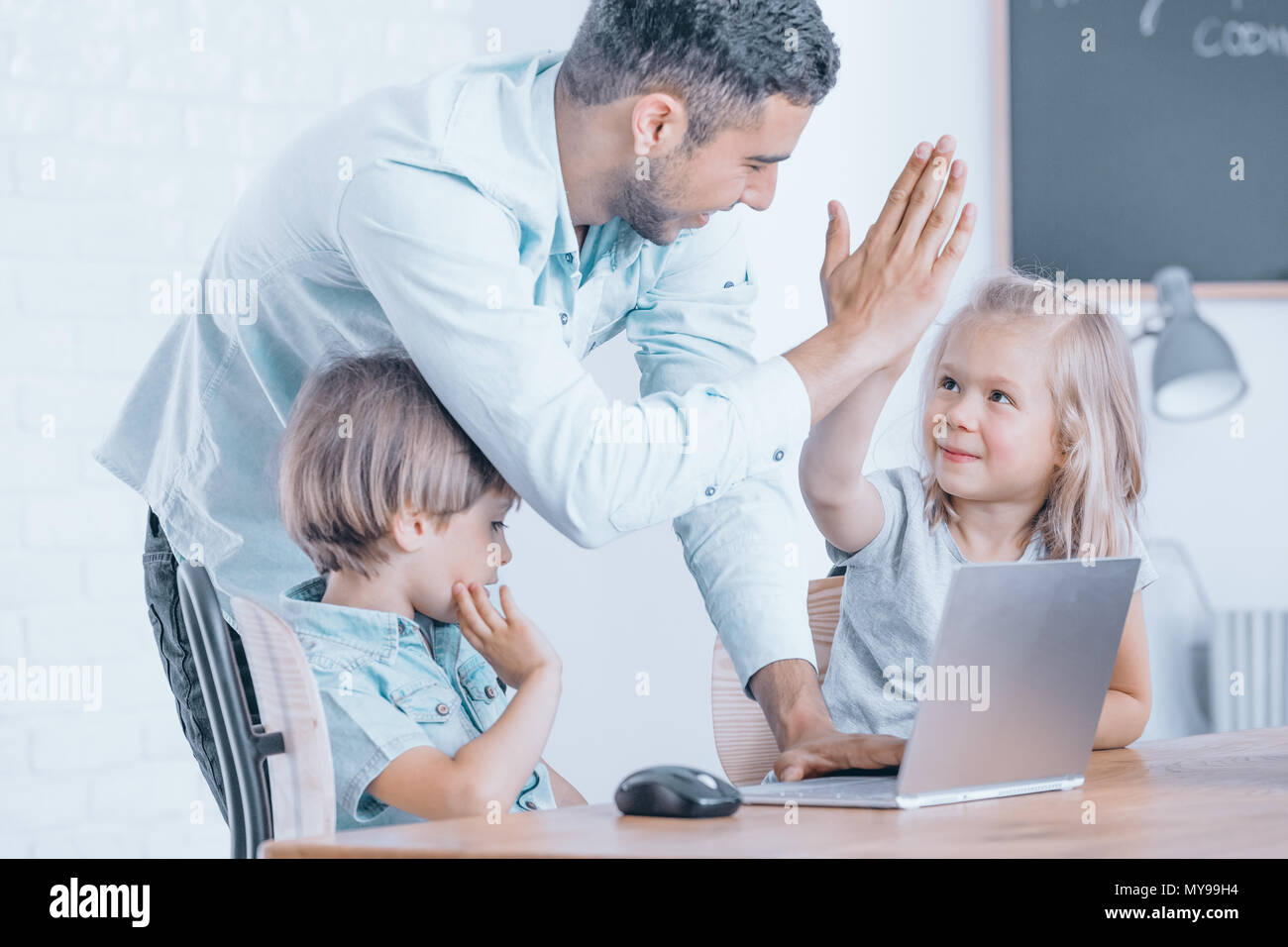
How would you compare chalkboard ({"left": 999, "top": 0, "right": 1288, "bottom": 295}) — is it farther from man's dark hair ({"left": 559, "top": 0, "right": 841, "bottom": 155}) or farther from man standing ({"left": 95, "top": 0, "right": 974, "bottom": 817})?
man's dark hair ({"left": 559, "top": 0, "right": 841, "bottom": 155})

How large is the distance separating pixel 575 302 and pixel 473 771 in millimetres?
536

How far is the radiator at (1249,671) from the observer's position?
6.83ft

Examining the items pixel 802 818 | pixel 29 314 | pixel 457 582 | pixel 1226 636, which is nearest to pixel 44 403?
pixel 29 314

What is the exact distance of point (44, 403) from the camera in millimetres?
1932

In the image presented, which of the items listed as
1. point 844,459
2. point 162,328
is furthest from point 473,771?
point 162,328

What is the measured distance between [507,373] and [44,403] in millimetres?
1179

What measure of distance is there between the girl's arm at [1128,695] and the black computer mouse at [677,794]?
0.51 meters

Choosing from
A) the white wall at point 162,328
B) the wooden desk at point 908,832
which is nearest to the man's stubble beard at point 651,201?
the wooden desk at point 908,832

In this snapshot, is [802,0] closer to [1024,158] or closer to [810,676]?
[810,676]

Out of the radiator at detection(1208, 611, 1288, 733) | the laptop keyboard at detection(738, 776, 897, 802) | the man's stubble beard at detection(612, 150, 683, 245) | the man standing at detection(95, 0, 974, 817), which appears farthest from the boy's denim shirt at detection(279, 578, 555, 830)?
the radiator at detection(1208, 611, 1288, 733)

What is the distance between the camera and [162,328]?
2020mm

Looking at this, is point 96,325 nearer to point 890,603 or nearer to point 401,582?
point 401,582

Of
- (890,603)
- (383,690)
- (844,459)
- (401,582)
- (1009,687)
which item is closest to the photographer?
(1009,687)

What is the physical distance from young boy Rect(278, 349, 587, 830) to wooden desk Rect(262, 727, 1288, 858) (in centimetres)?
24
